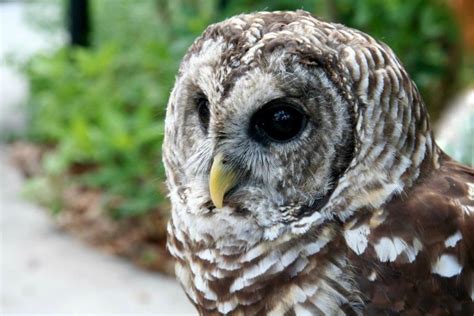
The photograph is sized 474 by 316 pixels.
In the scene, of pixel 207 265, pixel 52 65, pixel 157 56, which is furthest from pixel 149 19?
pixel 207 265

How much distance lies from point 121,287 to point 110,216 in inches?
21.6

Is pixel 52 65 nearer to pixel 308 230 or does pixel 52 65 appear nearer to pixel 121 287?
pixel 121 287

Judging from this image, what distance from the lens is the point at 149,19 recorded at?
6.46m

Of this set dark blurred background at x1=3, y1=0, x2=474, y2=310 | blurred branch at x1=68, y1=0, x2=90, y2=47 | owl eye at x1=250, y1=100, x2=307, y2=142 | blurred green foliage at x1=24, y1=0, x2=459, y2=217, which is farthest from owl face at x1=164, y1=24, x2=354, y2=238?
blurred branch at x1=68, y1=0, x2=90, y2=47

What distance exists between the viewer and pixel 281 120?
1.57 metres

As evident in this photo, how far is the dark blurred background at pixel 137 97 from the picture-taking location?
4.25 meters

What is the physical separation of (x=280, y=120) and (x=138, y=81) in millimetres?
3789

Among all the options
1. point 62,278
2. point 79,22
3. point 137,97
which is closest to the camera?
point 62,278

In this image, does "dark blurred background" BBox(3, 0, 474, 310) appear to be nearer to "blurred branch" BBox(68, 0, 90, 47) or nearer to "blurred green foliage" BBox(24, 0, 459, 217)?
"blurred green foliage" BBox(24, 0, 459, 217)

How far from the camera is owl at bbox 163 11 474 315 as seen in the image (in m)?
1.54

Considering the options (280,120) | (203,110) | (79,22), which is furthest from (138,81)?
(280,120)

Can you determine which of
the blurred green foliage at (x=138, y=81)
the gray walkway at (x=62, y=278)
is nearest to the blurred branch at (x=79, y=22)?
the blurred green foliage at (x=138, y=81)

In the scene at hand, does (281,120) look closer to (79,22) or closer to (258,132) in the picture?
(258,132)

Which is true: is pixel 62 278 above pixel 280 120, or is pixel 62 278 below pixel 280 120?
below
